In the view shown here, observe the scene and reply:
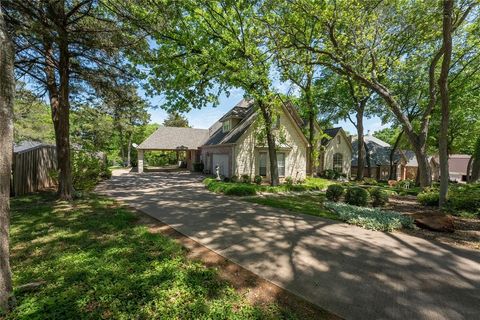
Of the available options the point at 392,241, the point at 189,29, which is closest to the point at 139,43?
the point at 189,29

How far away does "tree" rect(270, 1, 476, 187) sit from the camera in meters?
10.1

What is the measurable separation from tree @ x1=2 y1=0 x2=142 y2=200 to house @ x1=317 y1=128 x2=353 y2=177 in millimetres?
23350

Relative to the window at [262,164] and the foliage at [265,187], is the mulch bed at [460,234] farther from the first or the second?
the window at [262,164]

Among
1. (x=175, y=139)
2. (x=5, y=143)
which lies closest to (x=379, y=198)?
(x=5, y=143)

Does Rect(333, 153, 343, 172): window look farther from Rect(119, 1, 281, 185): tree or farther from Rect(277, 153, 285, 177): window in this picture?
Rect(119, 1, 281, 185): tree

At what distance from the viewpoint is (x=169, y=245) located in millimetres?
5383

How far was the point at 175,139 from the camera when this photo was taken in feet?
95.7

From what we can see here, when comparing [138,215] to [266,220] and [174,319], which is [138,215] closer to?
[266,220]

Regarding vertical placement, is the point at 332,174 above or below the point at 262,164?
below

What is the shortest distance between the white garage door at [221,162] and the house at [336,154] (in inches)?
497

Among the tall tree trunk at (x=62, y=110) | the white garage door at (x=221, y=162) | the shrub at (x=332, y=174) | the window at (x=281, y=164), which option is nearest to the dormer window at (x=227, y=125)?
the white garage door at (x=221, y=162)

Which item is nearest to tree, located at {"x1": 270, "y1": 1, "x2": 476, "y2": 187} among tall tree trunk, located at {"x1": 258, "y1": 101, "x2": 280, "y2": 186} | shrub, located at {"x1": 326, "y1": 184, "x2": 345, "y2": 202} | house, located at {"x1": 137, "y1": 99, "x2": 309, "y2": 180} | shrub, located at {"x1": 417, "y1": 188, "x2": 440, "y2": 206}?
shrub, located at {"x1": 417, "y1": 188, "x2": 440, "y2": 206}

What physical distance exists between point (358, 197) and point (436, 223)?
12.7 feet

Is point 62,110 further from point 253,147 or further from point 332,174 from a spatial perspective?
point 332,174
